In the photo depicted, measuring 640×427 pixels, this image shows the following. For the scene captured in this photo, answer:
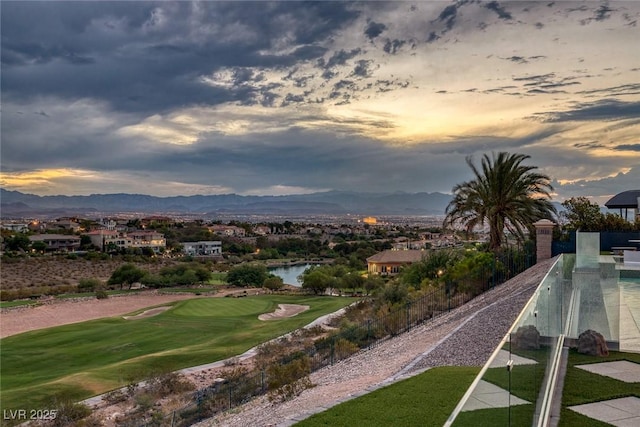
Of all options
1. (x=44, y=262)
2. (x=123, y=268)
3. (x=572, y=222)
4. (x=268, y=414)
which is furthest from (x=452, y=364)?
(x=44, y=262)

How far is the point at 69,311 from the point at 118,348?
2130cm

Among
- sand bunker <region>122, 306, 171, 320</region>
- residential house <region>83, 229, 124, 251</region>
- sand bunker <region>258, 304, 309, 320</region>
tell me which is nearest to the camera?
sand bunker <region>258, 304, 309, 320</region>

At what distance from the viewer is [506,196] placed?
22625 millimetres

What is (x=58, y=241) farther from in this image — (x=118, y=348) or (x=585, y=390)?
(x=585, y=390)

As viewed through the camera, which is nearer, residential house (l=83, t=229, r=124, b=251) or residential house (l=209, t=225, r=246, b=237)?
residential house (l=83, t=229, r=124, b=251)

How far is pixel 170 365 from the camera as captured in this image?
2194 centimetres

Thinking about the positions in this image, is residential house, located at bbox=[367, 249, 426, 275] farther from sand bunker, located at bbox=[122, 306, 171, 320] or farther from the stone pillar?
the stone pillar

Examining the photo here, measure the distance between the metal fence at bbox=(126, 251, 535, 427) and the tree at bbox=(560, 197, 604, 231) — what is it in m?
2.69

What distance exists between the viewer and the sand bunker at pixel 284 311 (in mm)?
39438

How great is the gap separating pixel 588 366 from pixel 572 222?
53.4 feet

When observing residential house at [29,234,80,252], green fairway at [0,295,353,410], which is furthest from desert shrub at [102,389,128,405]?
residential house at [29,234,80,252]

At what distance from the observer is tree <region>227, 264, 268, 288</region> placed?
6394cm

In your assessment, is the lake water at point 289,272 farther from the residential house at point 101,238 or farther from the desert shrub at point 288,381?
the desert shrub at point 288,381

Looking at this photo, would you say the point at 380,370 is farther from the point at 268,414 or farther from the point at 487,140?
the point at 487,140
